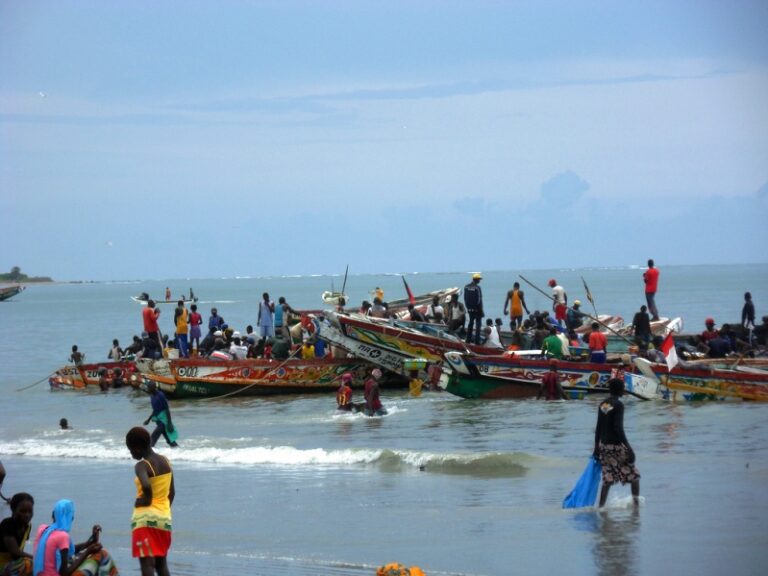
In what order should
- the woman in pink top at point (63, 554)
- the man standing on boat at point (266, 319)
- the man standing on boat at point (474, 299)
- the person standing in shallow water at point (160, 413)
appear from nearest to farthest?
1. the woman in pink top at point (63, 554)
2. the person standing in shallow water at point (160, 413)
3. the man standing on boat at point (474, 299)
4. the man standing on boat at point (266, 319)

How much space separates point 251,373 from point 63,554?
54.3ft

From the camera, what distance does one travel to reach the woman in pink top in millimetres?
7680

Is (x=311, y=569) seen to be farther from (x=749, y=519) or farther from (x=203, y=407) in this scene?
(x=203, y=407)

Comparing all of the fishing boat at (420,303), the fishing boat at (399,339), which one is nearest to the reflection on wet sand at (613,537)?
the fishing boat at (399,339)

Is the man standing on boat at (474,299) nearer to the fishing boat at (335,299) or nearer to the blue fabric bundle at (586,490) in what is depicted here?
the fishing boat at (335,299)

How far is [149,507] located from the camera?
25.4 feet

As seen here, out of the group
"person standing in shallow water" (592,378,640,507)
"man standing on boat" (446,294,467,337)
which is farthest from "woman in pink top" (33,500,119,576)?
"man standing on boat" (446,294,467,337)

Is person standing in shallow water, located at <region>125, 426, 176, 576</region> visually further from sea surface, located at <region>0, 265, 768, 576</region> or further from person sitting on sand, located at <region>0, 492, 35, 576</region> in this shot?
sea surface, located at <region>0, 265, 768, 576</region>

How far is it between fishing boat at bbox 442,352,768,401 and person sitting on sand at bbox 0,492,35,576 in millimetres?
14053

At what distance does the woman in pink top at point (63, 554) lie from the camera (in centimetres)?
768

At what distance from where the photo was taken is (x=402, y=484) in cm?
1388

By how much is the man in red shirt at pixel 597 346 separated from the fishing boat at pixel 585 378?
355mm

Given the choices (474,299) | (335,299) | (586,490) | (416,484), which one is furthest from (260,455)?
(335,299)

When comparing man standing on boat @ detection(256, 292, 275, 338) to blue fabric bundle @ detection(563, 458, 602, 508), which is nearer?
blue fabric bundle @ detection(563, 458, 602, 508)
